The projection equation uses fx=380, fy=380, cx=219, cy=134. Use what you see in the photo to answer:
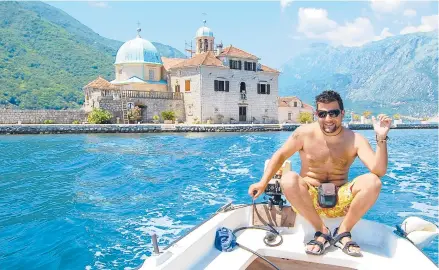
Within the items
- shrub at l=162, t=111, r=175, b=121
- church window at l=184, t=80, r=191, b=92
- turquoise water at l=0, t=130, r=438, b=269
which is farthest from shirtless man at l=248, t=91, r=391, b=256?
church window at l=184, t=80, r=191, b=92

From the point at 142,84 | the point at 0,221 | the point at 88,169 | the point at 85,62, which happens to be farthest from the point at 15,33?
the point at 0,221

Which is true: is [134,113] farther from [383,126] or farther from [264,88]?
[383,126]

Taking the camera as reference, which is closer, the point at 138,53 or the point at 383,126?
the point at 383,126

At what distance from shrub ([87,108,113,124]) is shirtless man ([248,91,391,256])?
3324cm

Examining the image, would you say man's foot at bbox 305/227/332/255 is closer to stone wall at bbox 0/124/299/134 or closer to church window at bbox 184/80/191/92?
stone wall at bbox 0/124/299/134

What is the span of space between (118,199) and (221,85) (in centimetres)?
3284

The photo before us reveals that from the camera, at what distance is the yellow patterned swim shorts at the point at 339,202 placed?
12.5 ft

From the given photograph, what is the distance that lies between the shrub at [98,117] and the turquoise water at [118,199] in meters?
18.1

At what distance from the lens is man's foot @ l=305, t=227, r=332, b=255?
3479mm

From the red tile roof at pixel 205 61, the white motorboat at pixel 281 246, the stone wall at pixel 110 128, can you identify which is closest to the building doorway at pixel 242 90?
the red tile roof at pixel 205 61

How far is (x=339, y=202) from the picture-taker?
3.85 metres

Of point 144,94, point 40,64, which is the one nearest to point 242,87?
point 144,94

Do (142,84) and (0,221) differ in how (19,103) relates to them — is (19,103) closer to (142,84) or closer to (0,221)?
(142,84)

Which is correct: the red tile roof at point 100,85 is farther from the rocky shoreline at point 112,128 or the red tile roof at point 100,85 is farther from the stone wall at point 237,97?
the stone wall at point 237,97
